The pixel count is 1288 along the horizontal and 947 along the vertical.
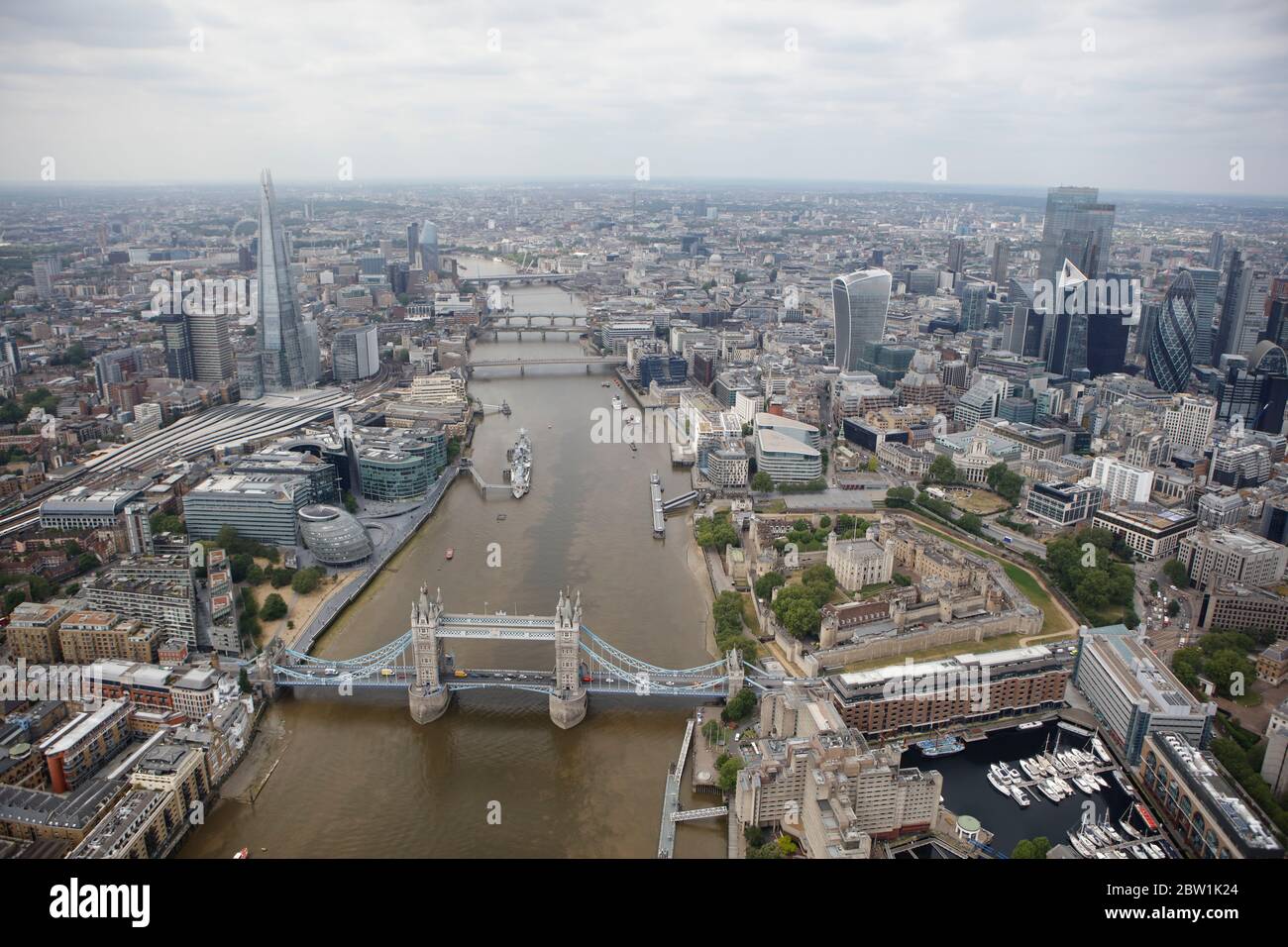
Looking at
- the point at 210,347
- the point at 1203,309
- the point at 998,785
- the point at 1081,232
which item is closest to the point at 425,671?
the point at 998,785

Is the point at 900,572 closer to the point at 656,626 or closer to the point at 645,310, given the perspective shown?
the point at 656,626

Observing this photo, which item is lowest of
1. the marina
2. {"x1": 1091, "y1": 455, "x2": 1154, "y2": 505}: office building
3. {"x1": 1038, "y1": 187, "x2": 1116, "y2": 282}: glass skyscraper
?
the marina

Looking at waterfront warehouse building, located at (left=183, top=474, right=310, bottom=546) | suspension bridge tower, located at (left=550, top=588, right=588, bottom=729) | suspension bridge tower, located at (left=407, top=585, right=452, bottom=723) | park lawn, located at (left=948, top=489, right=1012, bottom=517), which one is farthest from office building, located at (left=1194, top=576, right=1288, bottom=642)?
waterfront warehouse building, located at (left=183, top=474, right=310, bottom=546)

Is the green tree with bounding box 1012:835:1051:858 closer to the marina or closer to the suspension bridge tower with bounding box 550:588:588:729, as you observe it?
the marina

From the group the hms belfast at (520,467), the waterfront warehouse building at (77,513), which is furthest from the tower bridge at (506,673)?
the hms belfast at (520,467)

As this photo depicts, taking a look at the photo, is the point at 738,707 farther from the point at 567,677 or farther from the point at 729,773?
the point at 567,677
